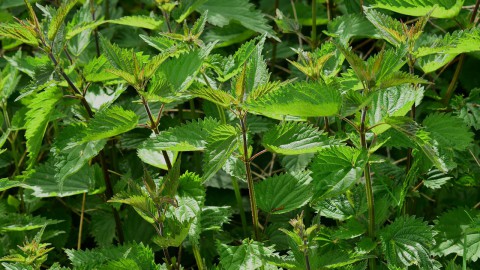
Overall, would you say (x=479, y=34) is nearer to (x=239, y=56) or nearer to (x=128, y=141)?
(x=239, y=56)

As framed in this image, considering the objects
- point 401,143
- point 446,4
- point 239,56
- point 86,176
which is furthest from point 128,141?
point 446,4

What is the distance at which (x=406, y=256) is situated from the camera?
152 cm

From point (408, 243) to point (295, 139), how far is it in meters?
0.33

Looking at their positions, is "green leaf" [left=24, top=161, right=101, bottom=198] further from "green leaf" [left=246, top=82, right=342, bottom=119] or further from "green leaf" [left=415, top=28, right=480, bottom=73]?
"green leaf" [left=415, top=28, right=480, bottom=73]

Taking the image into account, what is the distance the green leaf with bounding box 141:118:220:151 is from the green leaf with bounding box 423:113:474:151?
0.52 metres

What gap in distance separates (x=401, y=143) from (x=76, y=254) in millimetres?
790

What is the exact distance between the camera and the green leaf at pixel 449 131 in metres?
1.66

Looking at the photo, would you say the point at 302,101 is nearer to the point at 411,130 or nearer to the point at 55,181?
the point at 411,130

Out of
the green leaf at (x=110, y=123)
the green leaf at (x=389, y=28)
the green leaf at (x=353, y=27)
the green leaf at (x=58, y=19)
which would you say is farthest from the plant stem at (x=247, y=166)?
the green leaf at (x=353, y=27)

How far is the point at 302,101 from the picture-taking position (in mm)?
1366

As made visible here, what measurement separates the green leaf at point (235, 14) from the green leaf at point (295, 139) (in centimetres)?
61

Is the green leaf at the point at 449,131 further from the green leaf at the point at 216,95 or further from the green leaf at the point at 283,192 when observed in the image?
the green leaf at the point at 216,95

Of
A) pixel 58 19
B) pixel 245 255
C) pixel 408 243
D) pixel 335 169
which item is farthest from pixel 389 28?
pixel 58 19

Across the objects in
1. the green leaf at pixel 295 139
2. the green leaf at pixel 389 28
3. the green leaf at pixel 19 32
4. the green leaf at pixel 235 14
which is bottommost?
the green leaf at pixel 295 139
